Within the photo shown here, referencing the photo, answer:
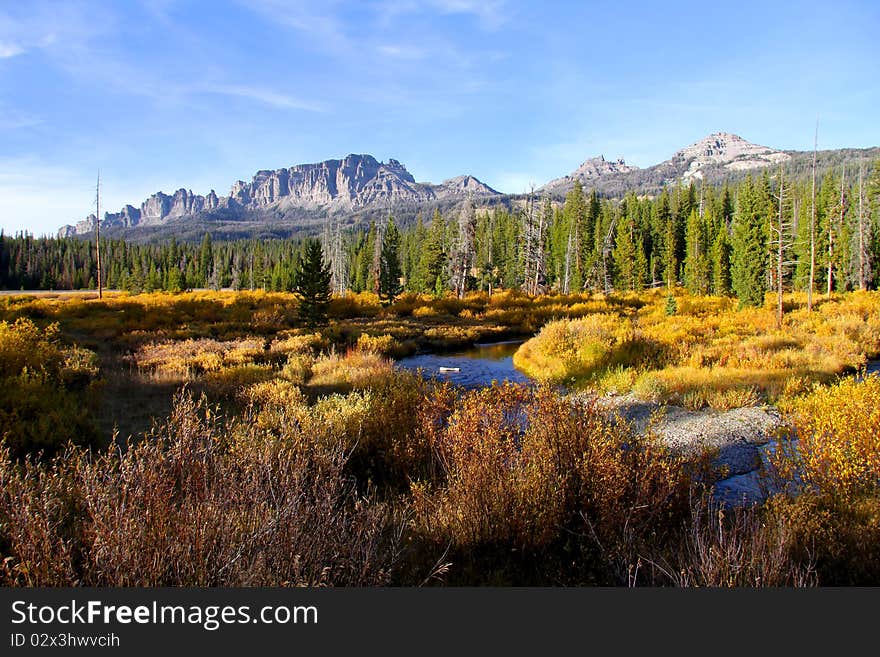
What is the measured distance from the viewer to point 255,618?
2.54 metres

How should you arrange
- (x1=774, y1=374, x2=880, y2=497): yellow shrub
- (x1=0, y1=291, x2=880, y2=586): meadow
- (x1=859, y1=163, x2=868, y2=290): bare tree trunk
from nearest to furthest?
(x1=0, y1=291, x2=880, y2=586): meadow < (x1=774, y1=374, x2=880, y2=497): yellow shrub < (x1=859, y1=163, x2=868, y2=290): bare tree trunk

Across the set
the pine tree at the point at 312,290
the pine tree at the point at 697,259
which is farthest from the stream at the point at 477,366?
the pine tree at the point at 697,259

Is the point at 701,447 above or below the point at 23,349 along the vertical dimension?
below

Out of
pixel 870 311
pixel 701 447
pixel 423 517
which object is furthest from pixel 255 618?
pixel 870 311

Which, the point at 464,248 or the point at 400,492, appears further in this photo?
the point at 464,248

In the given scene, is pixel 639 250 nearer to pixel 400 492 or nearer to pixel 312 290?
pixel 312 290

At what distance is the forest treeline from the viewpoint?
45781 millimetres

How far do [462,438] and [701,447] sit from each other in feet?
16.7

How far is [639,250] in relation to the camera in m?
64.2

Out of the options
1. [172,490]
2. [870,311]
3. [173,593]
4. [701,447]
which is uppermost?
[870,311]

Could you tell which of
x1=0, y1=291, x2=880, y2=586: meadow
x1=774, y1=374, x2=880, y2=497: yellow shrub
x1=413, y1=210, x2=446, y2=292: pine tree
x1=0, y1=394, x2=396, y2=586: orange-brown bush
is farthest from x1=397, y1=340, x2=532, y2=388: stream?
x1=413, y1=210, x2=446, y2=292: pine tree

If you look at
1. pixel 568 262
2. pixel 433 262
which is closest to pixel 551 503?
pixel 433 262

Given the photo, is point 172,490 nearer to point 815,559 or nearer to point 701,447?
point 815,559

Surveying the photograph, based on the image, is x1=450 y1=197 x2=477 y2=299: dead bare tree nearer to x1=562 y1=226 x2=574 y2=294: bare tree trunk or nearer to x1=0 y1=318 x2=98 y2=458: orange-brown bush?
x1=562 y1=226 x2=574 y2=294: bare tree trunk
